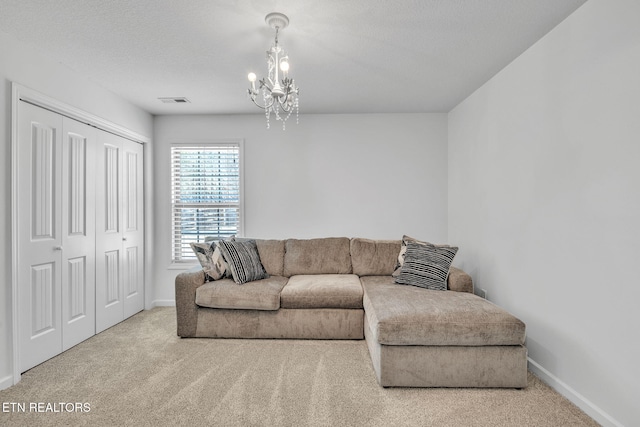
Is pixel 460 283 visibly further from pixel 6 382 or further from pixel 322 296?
pixel 6 382

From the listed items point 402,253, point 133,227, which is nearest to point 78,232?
point 133,227

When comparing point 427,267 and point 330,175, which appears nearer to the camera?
point 427,267

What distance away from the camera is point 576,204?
224cm

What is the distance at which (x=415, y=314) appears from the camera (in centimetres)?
251

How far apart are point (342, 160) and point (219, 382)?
9.81 feet

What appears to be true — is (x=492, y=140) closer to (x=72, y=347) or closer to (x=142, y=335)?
A: (x=142, y=335)

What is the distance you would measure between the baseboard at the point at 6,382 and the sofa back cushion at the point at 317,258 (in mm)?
2426

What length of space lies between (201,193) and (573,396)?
4188 mm

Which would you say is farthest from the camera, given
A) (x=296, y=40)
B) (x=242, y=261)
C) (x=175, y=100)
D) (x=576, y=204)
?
(x=175, y=100)

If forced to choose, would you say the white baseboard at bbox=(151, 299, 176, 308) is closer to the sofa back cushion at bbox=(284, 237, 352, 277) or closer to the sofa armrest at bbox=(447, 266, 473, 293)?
the sofa back cushion at bbox=(284, 237, 352, 277)

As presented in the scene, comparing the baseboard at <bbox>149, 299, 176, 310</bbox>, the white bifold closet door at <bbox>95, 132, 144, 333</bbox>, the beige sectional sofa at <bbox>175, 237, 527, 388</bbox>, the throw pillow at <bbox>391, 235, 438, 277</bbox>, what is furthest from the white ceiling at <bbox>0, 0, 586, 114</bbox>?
the baseboard at <bbox>149, 299, 176, 310</bbox>

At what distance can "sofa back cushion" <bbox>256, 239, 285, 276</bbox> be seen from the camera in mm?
4137

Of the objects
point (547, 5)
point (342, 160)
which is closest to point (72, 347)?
point (342, 160)

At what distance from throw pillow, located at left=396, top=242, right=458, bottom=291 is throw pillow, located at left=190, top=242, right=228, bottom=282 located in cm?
179
